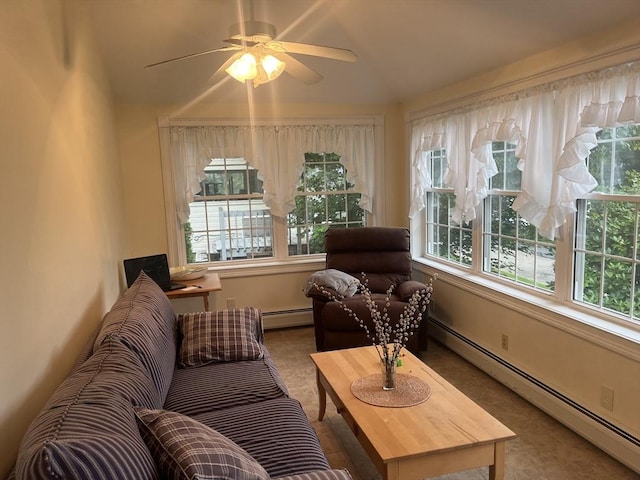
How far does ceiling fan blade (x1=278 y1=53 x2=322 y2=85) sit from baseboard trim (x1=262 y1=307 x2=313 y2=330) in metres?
2.54

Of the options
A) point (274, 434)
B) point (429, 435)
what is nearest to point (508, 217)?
point (429, 435)

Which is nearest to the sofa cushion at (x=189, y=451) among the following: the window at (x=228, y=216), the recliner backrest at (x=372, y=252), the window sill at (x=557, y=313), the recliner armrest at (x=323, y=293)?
the window sill at (x=557, y=313)

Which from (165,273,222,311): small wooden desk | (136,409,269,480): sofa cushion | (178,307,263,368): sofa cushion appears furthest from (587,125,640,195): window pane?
(165,273,222,311): small wooden desk

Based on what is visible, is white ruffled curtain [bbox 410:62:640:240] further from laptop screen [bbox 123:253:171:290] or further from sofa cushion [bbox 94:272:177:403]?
laptop screen [bbox 123:253:171:290]

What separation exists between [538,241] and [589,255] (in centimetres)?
42

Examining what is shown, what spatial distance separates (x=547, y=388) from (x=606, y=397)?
1.37 feet

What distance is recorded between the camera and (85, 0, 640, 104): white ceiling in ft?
8.96

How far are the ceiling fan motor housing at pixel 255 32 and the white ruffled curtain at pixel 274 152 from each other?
7.38ft

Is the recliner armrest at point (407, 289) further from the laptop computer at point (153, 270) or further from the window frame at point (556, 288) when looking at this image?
the laptop computer at point (153, 270)

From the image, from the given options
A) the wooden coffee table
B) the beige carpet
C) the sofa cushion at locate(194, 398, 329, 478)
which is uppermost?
the sofa cushion at locate(194, 398, 329, 478)

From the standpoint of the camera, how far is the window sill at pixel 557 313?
242 cm

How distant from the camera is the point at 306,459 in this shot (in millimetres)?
1738

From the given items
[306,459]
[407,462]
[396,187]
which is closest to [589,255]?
[407,462]

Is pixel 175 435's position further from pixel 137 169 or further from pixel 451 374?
pixel 137 169
